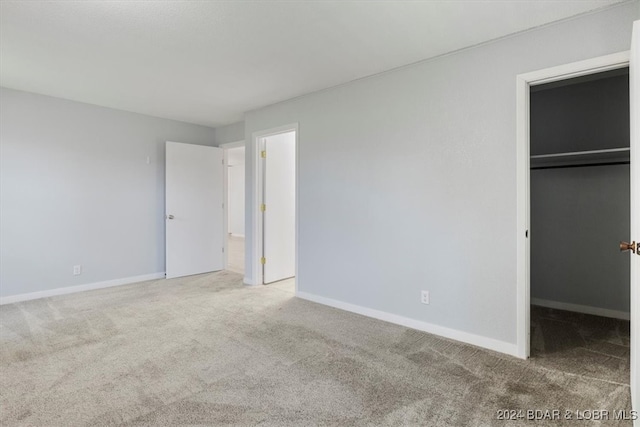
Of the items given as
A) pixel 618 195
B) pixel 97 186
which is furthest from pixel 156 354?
pixel 618 195

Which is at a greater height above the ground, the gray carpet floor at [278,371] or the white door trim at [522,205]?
the white door trim at [522,205]

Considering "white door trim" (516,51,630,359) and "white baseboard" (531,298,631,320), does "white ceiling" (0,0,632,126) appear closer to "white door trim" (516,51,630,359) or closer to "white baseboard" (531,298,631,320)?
"white door trim" (516,51,630,359)

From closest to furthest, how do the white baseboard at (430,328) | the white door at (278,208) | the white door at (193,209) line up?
the white baseboard at (430,328) < the white door at (278,208) < the white door at (193,209)

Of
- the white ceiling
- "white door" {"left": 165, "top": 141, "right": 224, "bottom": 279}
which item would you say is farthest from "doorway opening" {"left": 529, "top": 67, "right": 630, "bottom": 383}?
"white door" {"left": 165, "top": 141, "right": 224, "bottom": 279}

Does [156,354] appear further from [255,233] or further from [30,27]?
[30,27]

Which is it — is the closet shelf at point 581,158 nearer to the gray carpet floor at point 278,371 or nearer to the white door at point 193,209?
the gray carpet floor at point 278,371

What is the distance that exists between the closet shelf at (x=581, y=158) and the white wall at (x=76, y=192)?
4794mm

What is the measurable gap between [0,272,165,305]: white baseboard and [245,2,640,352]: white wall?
98.9 inches

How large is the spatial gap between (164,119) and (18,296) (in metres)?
2.81

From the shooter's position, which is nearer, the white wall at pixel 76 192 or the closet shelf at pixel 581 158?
the closet shelf at pixel 581 158

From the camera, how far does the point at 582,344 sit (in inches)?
103

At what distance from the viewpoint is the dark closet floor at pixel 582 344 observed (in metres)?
2.24

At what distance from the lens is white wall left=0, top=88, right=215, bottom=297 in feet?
12.2

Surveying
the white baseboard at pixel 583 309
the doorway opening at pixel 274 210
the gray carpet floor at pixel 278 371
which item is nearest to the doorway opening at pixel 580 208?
the white baseboard at pixel 583 309
